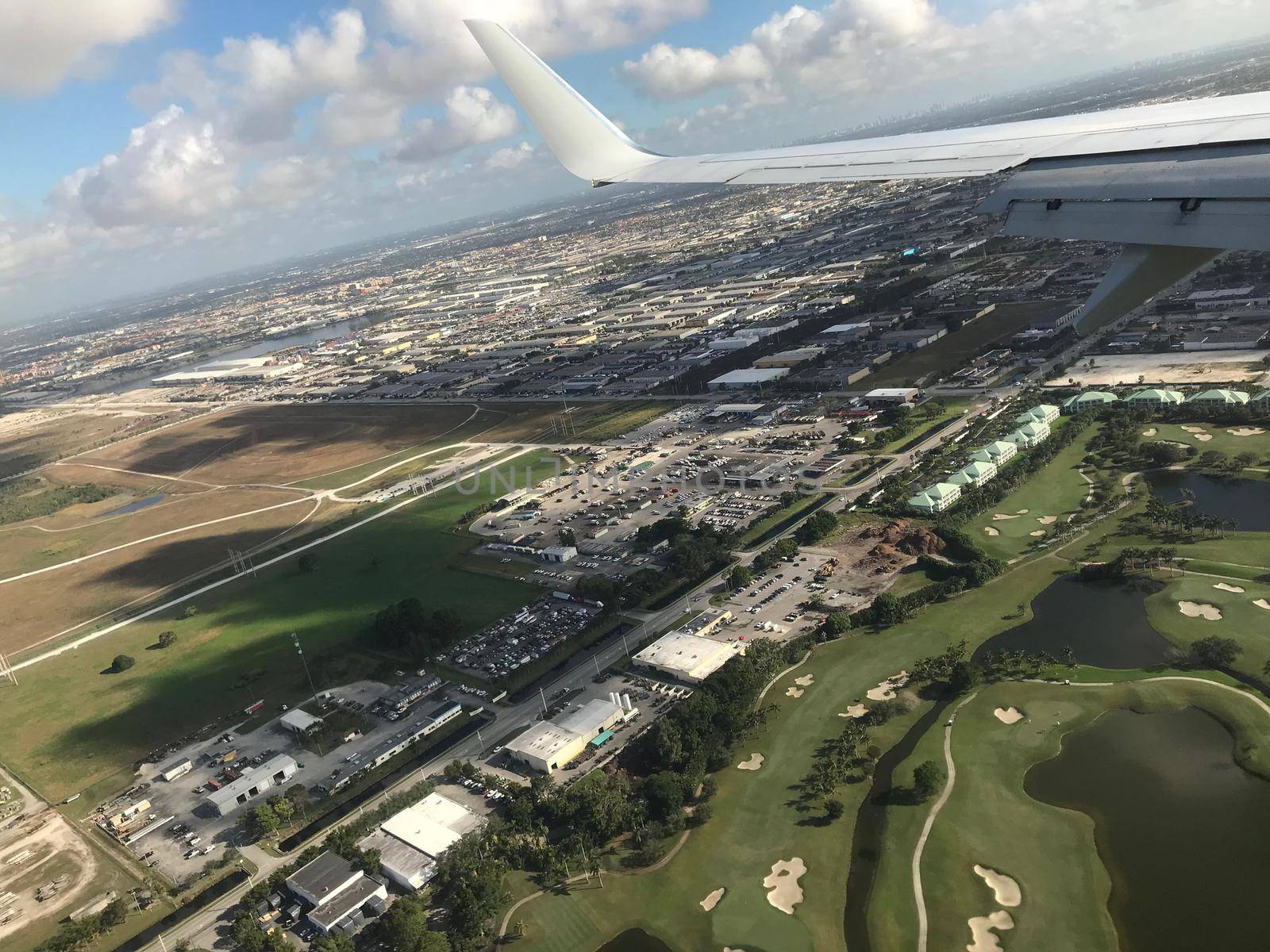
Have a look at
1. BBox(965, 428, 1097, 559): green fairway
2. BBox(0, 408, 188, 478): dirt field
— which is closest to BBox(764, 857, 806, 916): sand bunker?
BBox(965, 428, 1097, 559): green fairway

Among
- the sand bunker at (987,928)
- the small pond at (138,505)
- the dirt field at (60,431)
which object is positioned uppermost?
the dirt field at (60,431)

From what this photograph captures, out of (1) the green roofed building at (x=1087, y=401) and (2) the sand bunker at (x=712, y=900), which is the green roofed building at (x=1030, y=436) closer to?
(1) the green roofed building at (x=1087, y=401)

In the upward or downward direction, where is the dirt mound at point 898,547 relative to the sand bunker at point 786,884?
upward

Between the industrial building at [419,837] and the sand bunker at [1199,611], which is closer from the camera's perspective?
the industrial building at [419,837]

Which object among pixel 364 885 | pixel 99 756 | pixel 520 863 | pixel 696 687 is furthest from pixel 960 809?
pixel 99 756

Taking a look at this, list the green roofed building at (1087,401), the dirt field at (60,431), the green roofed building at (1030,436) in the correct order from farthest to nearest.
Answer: the dirt field at (60,431)
the green roofed building at (1087,401)
the green roofed building at (1030,436)

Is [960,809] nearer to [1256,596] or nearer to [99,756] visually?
[1256,596]

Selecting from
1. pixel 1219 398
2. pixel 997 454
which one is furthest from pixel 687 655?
pixel 1219 398

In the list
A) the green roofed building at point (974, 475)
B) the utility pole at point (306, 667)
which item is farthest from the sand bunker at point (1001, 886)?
the green roofed building at point (974, 475)
